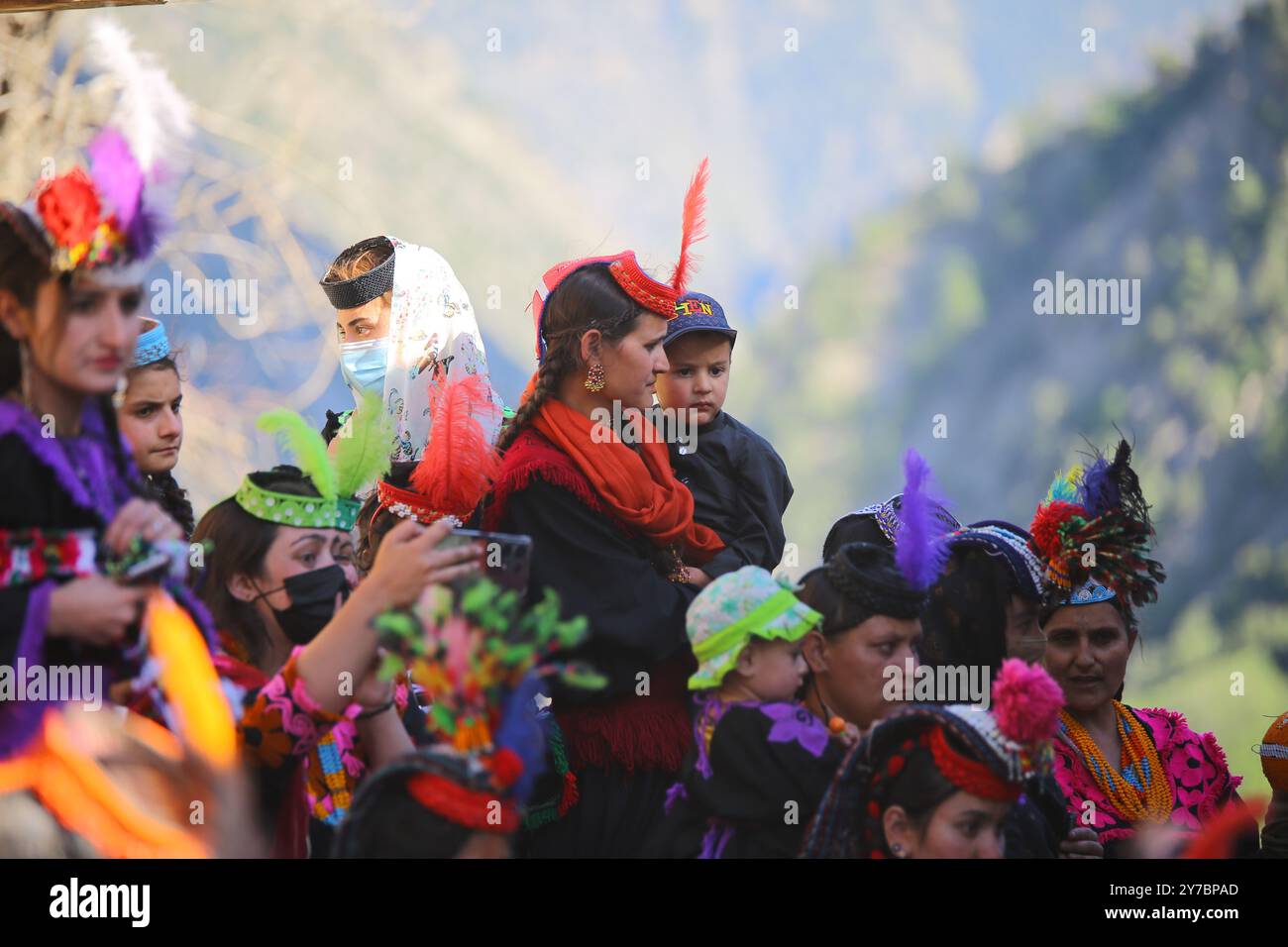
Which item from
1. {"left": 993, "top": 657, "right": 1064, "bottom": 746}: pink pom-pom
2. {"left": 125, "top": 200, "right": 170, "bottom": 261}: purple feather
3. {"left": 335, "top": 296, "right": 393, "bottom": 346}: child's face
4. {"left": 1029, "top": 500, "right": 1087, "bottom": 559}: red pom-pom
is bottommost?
{"left": 993, "top": 657, "right": 1064, "bottom": 746}: pink pom-pom

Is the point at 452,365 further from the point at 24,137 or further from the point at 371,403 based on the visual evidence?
the point at 24,137

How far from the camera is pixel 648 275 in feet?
14.0

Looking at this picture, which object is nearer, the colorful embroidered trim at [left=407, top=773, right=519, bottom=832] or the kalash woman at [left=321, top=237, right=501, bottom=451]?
the colorful embroidered trim at [left=407, top=773, right=519, bottom=832]

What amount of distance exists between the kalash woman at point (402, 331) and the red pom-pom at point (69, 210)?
6.06ft

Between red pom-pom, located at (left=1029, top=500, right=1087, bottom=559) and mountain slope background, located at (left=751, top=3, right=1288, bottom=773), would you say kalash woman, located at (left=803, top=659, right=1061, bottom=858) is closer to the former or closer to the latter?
red pom-pom, located at (left=1029, top=500, right=1087, bottom=559)

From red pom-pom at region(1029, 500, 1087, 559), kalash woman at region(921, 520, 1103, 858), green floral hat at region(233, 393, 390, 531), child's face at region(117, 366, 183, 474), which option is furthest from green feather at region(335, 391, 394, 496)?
A: red pom-pom at region(1029, 500, 1087, 559)

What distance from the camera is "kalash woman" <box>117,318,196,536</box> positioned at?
13.7 feet

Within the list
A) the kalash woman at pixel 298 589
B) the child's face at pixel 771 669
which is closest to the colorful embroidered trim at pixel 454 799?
the kalash woman at pixel 298 589

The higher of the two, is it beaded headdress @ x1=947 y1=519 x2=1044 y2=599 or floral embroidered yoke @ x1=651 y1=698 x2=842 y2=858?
beaded headdress @ x1=947 y1=519 x2=1044 y2=599

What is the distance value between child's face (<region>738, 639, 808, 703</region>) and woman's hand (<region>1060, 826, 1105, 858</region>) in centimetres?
89

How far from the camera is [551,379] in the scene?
419 cm

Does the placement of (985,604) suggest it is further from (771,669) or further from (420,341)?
(420,341)

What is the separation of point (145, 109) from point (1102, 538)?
2.83 m
